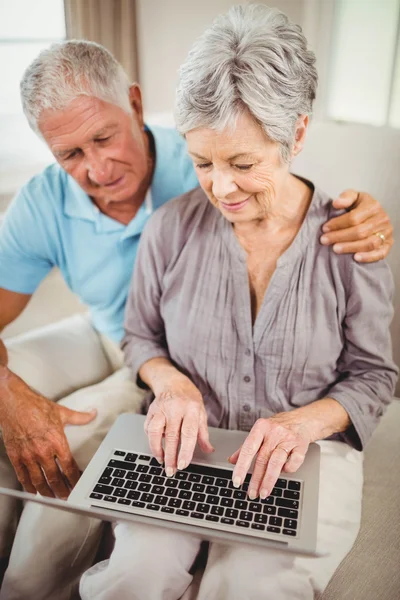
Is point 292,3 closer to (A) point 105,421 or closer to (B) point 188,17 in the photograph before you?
(B) point 188,17

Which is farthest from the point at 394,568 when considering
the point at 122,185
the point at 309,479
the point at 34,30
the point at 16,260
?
the point at 34,30

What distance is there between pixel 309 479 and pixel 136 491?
0.30m

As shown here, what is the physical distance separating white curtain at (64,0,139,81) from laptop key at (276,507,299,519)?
3.43 feet

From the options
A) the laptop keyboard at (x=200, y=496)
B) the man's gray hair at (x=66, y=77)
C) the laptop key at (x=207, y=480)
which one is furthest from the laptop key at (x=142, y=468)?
the man's gray hair at (x=66, y=77)

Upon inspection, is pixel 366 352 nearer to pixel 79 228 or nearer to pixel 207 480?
pixel 207 480

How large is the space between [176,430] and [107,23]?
94cm

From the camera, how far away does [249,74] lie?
844 mm

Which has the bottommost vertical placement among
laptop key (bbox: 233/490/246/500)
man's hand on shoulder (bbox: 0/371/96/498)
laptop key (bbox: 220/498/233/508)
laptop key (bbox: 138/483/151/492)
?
man's hand on shoulder (bbox: 0/371/96/498)

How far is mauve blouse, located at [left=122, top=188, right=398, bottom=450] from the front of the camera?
103cm

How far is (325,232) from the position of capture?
104 centimetres

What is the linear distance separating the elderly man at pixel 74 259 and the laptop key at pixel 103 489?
0.13 meters

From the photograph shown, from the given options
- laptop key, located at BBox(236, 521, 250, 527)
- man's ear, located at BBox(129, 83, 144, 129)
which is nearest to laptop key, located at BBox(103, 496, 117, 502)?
laptop key, located at BBox(236, 521, 250, 527)

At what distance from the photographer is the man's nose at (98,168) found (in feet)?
3.84

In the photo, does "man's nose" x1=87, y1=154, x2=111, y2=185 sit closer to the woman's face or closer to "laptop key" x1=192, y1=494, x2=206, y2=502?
the woman's face
